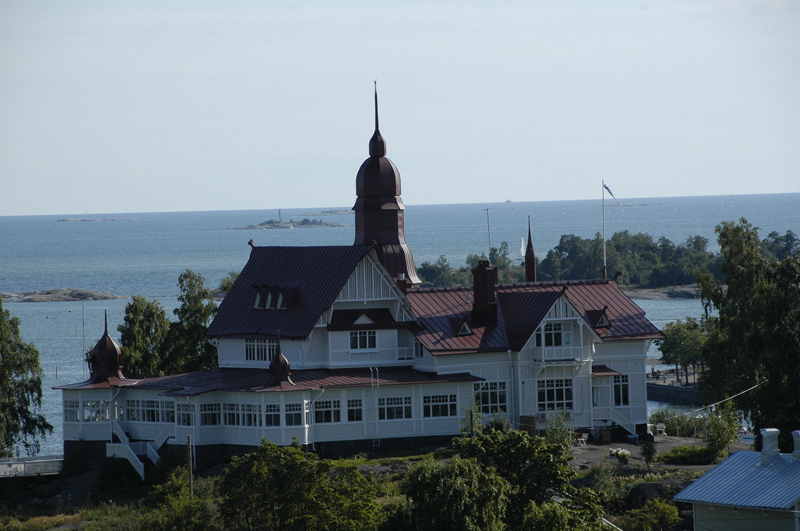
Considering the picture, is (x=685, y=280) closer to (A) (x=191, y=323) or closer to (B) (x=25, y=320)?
(B) (x=25, y=320)

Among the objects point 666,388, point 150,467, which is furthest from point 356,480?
point 666,388

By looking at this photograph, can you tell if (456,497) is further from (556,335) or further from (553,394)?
(553,394)

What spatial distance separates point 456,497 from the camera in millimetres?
32062

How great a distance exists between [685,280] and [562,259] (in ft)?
57.5

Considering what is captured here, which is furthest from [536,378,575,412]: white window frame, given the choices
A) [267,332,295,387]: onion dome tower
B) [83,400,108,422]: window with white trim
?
[83,400,108,422]: window with white trim

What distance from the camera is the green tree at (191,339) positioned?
6775cm

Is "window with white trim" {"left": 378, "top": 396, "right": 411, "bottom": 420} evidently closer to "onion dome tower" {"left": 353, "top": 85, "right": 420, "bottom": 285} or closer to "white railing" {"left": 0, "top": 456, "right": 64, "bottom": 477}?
"onion dome tower" {"left": 353, "top": 85, "right": 420, "bottom": 285}

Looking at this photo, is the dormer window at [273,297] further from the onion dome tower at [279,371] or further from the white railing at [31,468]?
the white railing at [31,468]

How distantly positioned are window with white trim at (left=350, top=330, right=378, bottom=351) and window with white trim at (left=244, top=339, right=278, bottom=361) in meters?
3.69

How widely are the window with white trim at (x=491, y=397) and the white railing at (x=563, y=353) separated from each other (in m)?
2.59

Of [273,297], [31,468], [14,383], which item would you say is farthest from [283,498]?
[14,383]

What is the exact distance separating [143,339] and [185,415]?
1421 centimetres

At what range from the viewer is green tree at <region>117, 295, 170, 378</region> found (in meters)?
66.8

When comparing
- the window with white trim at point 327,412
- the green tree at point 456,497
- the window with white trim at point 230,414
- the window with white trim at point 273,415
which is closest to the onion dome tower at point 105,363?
the window with white trim at point 230,414
